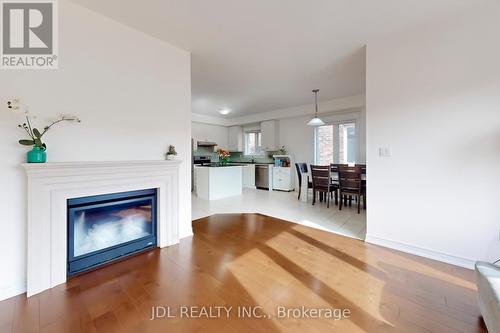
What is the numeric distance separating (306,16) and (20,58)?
2683 mm

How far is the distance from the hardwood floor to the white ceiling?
102 inches

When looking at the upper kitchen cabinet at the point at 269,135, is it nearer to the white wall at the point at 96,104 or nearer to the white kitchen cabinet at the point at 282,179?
the white kitchen cabinet at the point at 282,179

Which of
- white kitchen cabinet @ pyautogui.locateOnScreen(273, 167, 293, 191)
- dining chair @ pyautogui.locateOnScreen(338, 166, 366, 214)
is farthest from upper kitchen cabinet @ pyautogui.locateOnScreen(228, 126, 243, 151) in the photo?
dining chair @ pyautogui.locateOnScreen(338, 166, 366, 214)

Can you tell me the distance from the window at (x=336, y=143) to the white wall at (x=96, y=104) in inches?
185

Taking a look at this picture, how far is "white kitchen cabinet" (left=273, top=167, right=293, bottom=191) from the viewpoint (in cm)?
661

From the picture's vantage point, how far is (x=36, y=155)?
170 cm

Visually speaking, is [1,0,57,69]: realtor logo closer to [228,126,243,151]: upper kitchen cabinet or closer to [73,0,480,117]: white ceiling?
[73,0,480,117]: white ceiling

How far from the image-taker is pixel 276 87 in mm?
4570

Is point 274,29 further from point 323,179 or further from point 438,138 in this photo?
point 323,179

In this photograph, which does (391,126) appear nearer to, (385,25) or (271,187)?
(385,25)

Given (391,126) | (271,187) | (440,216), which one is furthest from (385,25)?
(271,187)

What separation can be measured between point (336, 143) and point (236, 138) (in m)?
3.73

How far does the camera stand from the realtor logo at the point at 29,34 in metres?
1.75

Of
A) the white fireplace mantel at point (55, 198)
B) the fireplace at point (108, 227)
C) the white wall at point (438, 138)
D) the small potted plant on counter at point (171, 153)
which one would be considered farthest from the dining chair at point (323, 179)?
the white fireplace mantel at point (55, 198)
